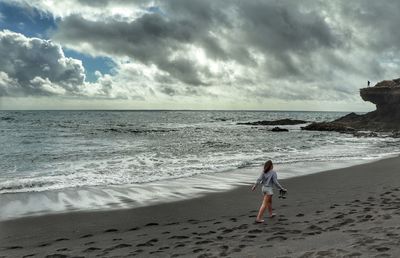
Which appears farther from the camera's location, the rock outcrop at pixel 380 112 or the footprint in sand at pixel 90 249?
the rock outcrop at pixel 380 112

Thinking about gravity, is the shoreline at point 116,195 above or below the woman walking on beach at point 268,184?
below

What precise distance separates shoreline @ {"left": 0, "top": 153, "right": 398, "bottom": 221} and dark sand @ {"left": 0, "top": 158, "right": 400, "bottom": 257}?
0.74 meters

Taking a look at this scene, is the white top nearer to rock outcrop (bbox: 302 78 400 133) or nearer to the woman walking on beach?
the woman walking on beach

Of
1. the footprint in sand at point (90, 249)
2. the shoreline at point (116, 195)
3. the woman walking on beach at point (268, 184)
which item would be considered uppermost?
the woman walking on beach at point (268, 184)

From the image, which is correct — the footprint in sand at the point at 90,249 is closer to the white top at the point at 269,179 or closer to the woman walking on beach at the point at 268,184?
the woman walking on beach at the point at 268,184

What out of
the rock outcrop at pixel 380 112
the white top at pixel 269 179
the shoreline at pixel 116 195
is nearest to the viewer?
the white top at pixel 269 179

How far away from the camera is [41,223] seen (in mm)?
9953

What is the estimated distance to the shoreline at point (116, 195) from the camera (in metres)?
11.5

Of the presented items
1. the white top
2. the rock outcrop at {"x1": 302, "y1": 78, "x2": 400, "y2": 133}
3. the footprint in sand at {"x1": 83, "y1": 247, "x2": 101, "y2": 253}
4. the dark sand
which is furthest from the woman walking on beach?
the rock outcrop at {"x1": 302, "y1": 78, "x2": 400, "y2": 133}

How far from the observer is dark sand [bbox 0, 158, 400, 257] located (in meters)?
7.11

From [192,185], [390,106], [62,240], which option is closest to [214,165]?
[192,185]

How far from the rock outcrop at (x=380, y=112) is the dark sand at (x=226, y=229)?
52.0 metres

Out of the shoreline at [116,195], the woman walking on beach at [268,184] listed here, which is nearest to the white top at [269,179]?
the woman walking on beach at [268,184]

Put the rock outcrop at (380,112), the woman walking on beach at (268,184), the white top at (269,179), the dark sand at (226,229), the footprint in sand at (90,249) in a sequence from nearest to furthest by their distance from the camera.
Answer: the dark sand at (226,229) → the footprint in sand at (90,249) → the woman walking on beach at (268,184) → the white top at (269,179) → the rock outcrop at (380,112)
